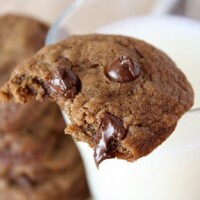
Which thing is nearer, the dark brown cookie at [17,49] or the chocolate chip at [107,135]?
→ the chocolate chip at [107,135]

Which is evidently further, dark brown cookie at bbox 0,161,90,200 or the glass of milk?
dark brown cookie at bbox 0,161,90,200

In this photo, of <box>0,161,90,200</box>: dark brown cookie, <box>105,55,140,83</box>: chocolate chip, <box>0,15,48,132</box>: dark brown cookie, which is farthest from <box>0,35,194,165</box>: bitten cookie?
<box>0,161,90,200</box>: dark brown cookie

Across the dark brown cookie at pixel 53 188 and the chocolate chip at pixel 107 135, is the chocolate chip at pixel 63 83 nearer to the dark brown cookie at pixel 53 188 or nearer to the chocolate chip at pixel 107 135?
the chocolate chip at pixel 107 135

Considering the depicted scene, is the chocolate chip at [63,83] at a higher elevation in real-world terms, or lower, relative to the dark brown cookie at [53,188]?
higher

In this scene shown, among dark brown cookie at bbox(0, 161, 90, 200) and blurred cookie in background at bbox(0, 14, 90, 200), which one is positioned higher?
blurred cookie in background at bbox(0, 14, 90, 200)

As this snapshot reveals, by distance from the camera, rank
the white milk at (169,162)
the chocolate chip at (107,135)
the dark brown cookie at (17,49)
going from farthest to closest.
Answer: the dark brown cookie at (17,49)
the white milk at (169,162)
the chocolate chip at (107,135)

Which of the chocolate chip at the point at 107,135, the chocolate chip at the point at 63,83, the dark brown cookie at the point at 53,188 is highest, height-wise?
the chocolate chip at the point at 63,83

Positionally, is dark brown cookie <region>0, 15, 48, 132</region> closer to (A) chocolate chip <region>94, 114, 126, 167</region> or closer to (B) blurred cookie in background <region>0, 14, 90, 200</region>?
(B) blurred cookie in background <region>0, 14, 90, 200</region>

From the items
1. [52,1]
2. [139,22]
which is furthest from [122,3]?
[52,1]

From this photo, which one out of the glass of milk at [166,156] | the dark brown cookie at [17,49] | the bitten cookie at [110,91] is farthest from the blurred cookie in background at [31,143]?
the bitten cookie at [110,91]
